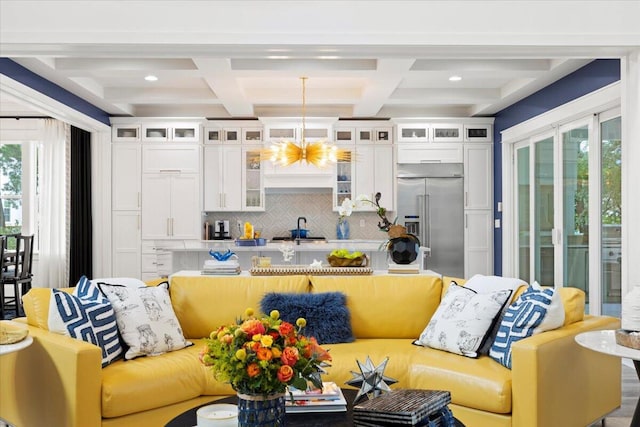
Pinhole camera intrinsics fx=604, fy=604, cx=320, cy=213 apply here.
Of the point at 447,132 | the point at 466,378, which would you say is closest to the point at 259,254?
the point at 466,378

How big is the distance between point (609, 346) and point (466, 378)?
0.68m

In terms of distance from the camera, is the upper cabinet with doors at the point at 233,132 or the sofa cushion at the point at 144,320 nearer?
the sofa cushion at the point at 144,320

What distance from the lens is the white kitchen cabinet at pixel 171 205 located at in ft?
27.1

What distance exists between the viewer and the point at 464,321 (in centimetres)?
334

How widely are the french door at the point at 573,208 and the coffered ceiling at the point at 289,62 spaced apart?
2.21 feet

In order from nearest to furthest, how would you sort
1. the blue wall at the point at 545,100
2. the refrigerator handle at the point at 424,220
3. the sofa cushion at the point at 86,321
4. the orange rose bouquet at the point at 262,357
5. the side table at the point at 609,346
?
the orange rose bouquet at the point at 262,357
the side table at the point at 609,346
the sofa cushion at the point at 86,321
the blue wall at the point at 545,100
the refrigerator handle at the point at 424,220

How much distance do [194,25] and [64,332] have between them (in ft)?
6.20

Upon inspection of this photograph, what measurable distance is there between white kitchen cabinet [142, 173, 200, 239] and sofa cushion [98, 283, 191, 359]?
4.76 metres

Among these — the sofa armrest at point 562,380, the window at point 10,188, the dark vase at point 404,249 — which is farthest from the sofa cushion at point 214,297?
the window at point 10,188

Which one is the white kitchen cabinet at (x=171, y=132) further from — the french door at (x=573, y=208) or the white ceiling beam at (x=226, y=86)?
the french door at (x=573, y=208)

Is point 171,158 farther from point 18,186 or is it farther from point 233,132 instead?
point 18,186

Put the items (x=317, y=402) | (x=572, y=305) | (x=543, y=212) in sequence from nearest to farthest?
(x=317, y=402), (x=572, y=305), (x=543, y=212)

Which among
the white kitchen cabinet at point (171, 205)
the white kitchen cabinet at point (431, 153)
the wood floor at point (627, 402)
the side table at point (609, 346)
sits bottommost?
the wood floor at point (627, 402)

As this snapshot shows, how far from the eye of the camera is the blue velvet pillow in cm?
360
